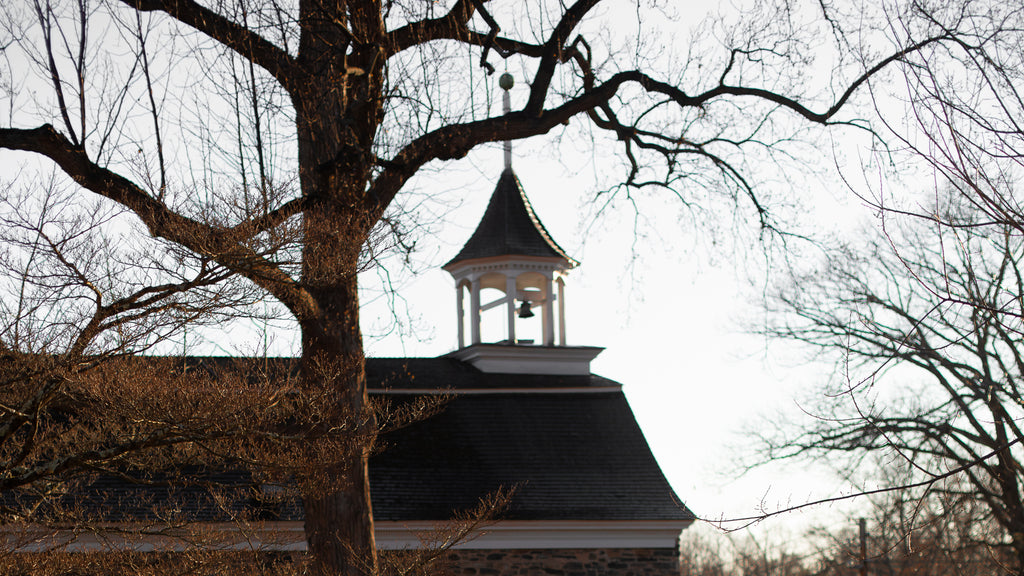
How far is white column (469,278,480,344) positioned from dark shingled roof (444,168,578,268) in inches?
23.3

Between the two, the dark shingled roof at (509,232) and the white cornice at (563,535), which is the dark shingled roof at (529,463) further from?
the dark shingled roof at (509,232)

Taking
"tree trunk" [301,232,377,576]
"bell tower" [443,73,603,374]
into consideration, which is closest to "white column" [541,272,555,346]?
"bell tower" [443,73,603,374]

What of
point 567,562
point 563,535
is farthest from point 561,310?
point 567,562

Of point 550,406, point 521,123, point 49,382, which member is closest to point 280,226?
point 49,382

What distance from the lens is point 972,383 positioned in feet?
72.9

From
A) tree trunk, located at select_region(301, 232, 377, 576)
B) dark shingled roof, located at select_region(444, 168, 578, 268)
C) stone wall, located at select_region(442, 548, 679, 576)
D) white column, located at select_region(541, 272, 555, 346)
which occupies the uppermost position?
dark shingled roof, located at select_region(444, 168, 578, 268)

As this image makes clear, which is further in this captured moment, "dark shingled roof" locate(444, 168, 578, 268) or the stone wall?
"dark shingled roof" locate(444, 168, 578, 268)

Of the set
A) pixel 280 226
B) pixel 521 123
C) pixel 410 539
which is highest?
pixel 521 123

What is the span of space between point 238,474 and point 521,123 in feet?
26.0

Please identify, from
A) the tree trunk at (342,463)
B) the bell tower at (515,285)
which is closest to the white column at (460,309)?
the bell tower at (515,285)

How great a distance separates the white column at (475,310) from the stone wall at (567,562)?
5.35m

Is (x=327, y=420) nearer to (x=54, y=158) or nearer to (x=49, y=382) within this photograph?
(x=49, y=382)

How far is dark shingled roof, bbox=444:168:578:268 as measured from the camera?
23.1 metres

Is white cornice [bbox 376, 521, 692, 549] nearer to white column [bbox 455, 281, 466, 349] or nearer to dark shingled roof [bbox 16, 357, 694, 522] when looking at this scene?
dark shingled roof [bbox 16, 357, 694, 522]
